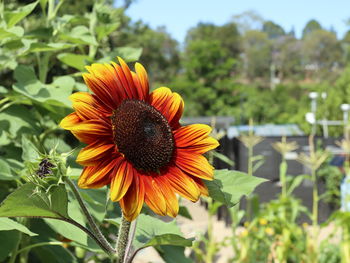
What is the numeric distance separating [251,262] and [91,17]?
1785 millimetres

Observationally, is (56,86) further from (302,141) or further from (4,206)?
(302,141)

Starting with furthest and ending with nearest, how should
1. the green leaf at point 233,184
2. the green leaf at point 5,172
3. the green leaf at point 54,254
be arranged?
1. the green leaf at point 54,254
2. the green leaf at point 5,172
3. the green leaf at point 233,184

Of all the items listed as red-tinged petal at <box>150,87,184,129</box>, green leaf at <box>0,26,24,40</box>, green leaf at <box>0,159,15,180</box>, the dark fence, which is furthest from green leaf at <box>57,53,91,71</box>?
the dark fence

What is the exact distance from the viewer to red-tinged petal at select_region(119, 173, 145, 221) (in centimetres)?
42

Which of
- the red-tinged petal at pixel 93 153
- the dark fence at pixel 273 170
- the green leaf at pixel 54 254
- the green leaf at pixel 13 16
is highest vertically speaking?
the green leaf at pixel 13 16

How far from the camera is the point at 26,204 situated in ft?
1.41

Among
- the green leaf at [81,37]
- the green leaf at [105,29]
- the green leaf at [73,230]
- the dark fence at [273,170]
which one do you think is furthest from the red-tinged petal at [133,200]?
the dark fence at [273,170]

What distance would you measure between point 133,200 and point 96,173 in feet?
0.12

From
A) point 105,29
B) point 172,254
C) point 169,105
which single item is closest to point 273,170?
point 105,29

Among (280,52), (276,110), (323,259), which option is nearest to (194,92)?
(276,110)

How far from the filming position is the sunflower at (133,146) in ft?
1.38

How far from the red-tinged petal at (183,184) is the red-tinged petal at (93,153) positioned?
0.06 meters

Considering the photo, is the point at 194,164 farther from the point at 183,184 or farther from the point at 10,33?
the point at 10,33

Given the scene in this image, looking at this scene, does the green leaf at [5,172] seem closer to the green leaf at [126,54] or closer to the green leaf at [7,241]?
the green leaf at [7,241]
